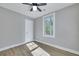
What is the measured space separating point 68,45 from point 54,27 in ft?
2.73

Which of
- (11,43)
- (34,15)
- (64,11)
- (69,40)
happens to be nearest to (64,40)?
(69,40)

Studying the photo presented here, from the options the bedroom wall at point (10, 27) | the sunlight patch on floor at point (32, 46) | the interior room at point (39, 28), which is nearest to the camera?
the sunlight patch on floor at point (32, 46)

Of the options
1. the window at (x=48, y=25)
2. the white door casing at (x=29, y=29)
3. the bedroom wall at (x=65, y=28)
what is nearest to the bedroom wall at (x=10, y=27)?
the white door casing at (x=29, y=29)

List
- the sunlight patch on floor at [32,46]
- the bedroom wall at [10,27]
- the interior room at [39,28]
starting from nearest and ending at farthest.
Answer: the sunlight patch on floor at [32,46] < the interior room at [39,28] < the bedroom wall at [10,27]

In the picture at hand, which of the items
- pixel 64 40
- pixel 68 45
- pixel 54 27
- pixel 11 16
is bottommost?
pixel 68 45

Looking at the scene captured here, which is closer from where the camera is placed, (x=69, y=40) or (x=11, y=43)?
(x=69, y=40)

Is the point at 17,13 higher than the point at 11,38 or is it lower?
higher

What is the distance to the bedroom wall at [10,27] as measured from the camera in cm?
244

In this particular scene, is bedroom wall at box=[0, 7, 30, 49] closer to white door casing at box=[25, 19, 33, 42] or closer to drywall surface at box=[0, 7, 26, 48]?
drywall surface at box=[0, 7, 26, 48]

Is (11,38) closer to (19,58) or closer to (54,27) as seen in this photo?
(54,27)

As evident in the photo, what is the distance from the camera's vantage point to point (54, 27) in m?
2.75

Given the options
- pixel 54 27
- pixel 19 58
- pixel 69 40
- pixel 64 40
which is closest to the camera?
pixel 19 58

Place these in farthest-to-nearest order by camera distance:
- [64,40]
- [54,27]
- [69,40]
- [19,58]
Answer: [54,27]
[64,40]
[69,40]
[19,58]

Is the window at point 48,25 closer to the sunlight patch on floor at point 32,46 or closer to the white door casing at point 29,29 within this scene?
the white door casing at point 29,29
